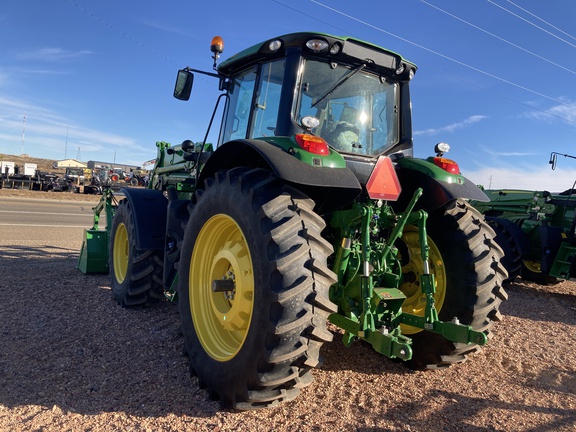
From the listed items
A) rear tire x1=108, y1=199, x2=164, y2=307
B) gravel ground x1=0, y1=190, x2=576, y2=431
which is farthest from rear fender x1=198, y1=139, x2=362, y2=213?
rear tire x1=108, y1=199, x2=164, y2=307

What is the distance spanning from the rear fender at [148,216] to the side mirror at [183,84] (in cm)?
134

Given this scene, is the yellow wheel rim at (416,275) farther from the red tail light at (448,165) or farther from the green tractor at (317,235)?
the red tail light at (448,165)

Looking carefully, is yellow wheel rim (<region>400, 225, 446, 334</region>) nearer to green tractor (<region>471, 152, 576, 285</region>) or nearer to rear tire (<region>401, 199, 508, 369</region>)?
rear tire (<region>401, 199, 508, 369</region>)

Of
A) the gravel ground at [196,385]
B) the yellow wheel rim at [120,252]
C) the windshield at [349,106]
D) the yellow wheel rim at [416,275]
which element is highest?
the windshield at [349,106]

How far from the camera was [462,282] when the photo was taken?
3.46 meters

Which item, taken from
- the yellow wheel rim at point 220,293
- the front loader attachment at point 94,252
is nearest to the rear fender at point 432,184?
the yellow wheel rim at point 220,293

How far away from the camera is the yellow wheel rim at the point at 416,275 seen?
3650mm

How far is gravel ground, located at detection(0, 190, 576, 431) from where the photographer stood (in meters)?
2.71

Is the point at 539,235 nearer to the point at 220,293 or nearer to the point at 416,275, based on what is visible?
the point at 416,275

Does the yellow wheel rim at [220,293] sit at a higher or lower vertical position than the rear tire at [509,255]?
lower

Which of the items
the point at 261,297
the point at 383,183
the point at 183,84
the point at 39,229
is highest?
the point at 183,84

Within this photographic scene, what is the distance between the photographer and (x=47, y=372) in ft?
10.6

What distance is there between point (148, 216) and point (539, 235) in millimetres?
6720

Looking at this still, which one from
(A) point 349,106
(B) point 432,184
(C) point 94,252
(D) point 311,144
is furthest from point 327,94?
(C) point 94,252
